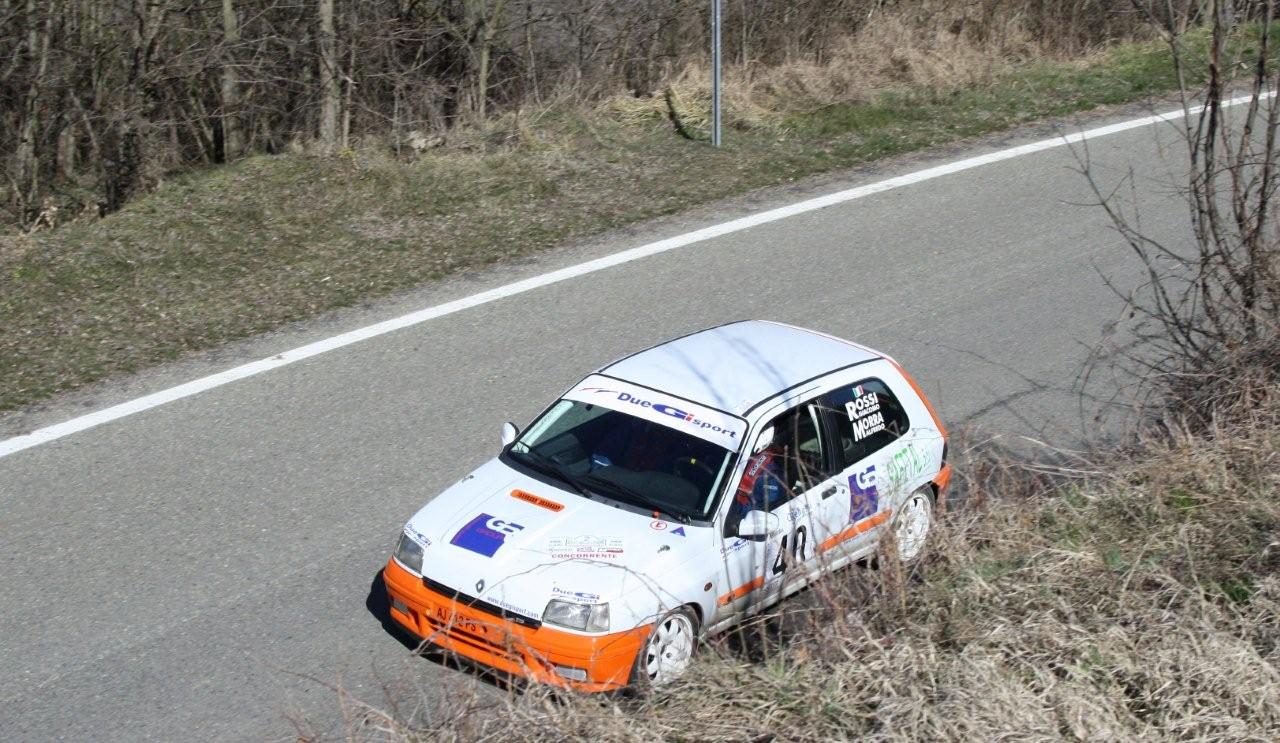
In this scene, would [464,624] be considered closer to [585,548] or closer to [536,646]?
[536,646]

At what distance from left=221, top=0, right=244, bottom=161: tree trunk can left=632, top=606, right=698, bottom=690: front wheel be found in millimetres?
9597

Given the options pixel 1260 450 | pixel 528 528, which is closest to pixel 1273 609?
pixel 1260 450

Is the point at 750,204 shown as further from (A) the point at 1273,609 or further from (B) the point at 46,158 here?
(A) the point at 1273,609

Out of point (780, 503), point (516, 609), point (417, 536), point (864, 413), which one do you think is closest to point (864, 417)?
point (864, 413)

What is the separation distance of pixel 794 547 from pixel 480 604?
1768mm

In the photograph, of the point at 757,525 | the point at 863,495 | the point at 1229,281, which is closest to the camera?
the point at 757,525

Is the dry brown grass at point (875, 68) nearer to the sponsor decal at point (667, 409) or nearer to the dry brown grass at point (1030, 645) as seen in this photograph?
the sponsor decal at point (667, 409)

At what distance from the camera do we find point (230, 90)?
14.6 metres

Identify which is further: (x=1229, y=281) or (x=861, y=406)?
(x=1229, y=281)

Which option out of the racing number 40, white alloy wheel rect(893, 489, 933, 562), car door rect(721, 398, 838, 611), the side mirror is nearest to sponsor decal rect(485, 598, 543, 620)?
car door rect(721, 398, 838, 611)

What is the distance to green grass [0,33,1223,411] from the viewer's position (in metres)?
11.2

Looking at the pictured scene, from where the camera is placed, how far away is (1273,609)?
614cm

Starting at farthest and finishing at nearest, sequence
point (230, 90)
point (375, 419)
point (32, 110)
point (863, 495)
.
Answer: point (230, 90) < point (32, 110) < point (375, 419) < point (863, 495)

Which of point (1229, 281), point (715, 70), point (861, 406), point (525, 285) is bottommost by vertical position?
point (525, 285)
